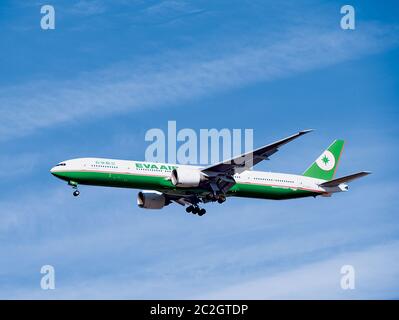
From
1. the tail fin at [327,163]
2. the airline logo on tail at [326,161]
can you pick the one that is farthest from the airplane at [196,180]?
the airline logo on tail at [326,161]

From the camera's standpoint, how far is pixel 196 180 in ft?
246

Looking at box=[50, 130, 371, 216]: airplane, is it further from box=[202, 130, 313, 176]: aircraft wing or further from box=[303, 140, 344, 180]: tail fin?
box=[303, 140, 344, 180]: tail fin

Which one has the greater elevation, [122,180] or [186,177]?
[186,177]

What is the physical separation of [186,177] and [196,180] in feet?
3.00

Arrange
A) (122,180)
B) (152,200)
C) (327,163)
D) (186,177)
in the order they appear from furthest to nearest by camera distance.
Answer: (327,163) < (152,200) < (186,177) < (122,180)

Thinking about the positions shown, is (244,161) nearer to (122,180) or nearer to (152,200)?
(122,180)

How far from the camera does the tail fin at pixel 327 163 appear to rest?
279 feet

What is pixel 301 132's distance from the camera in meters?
65.6

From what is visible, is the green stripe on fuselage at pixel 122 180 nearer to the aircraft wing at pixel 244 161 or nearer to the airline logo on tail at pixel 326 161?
the aircraft wing at pixel 244 161

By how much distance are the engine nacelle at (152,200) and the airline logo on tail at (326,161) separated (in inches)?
594

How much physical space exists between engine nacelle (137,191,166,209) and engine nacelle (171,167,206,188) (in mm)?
7653

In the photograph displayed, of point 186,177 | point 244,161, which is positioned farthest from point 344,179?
point 186,177
